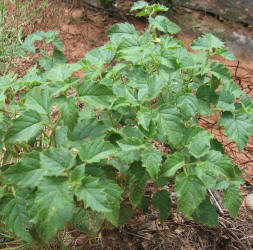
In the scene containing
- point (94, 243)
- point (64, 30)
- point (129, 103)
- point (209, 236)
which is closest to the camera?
point (129, 103)

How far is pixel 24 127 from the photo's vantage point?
1.22 metres

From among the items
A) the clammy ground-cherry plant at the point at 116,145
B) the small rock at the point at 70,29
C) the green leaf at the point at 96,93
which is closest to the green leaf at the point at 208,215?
the clammy ground-cherry plant at the point at 116,145

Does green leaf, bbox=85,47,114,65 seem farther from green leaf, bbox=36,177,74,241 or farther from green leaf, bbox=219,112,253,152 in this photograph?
green leaf, bbox=36,177,74,241

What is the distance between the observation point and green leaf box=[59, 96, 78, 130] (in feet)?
4.00

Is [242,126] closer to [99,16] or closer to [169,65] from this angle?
[169,65]

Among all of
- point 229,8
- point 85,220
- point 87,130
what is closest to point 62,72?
point 87,130

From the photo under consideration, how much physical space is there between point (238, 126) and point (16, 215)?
38.8 inches

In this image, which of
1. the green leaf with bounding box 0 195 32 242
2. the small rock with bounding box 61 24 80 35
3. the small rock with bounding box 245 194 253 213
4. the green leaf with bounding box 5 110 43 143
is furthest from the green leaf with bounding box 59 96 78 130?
the small rock with bounding box 61 24 80 35

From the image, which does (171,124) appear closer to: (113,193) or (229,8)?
(113,193)

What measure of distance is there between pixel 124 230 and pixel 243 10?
12.2 feet

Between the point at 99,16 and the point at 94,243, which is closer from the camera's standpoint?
the point at 94,243

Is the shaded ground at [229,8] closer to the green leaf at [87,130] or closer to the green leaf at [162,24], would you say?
the green leaf at [162,24]

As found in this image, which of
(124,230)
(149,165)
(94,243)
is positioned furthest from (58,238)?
(149,165)

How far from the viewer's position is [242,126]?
4.58 feet
